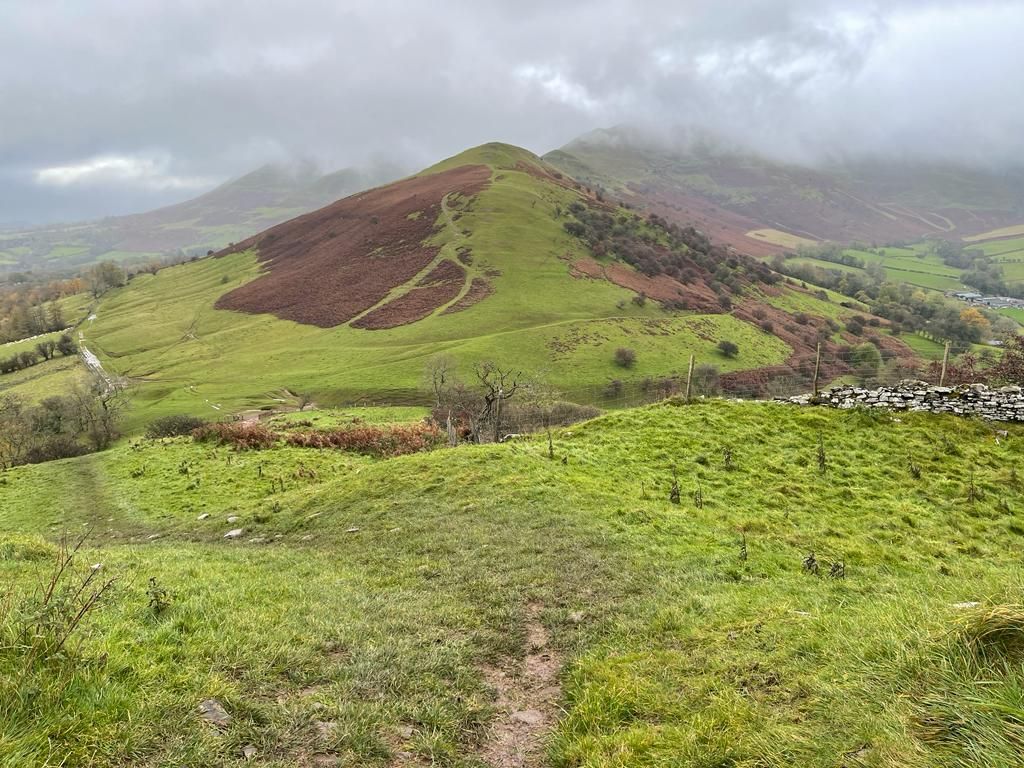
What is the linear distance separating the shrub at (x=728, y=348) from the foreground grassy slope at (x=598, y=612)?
64.7 meters

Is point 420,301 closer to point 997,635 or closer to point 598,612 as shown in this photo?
point 598,612

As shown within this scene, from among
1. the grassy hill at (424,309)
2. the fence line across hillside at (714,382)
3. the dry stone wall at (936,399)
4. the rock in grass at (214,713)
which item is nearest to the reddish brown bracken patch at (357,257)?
the grassy hill at (424,309)

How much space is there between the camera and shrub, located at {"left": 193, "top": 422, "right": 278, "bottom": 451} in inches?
1358

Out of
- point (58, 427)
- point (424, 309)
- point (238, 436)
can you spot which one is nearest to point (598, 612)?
point (238, 436)

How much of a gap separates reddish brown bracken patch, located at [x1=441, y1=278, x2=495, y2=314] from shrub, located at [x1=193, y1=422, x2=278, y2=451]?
5451 cm

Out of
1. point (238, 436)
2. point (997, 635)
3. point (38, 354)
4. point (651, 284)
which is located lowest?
point (238, 436)

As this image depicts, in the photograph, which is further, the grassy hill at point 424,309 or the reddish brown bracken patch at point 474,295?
the reddish brown bracken patch at point 474,295

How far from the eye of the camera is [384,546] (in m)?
14.1

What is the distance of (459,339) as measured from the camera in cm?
Result: 8031

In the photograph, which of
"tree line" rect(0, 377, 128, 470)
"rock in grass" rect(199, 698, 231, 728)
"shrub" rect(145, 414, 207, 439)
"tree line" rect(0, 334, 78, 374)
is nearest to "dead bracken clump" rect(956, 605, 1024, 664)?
"rock in grass" rect(199, 698, 231, 728)

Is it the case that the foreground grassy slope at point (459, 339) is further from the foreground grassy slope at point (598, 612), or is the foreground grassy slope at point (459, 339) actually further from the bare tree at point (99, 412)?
the foreground grassy slope at point (598, 612)

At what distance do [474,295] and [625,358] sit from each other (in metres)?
31.7

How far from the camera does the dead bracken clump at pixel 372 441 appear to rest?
36.3 metres

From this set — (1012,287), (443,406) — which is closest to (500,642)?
(443,406)
